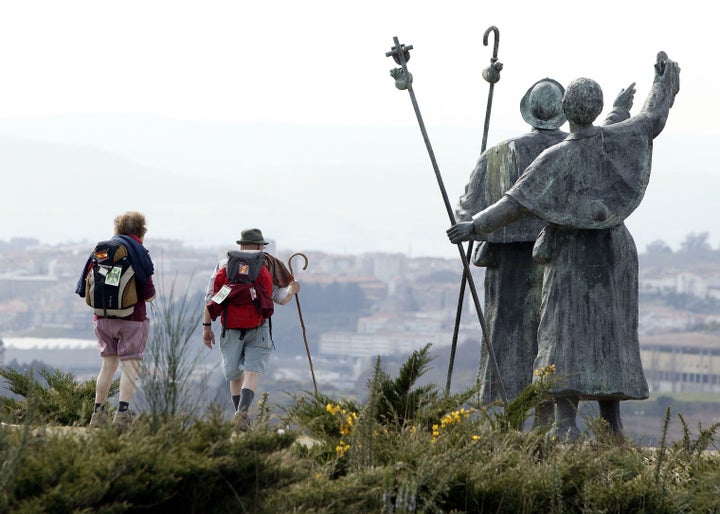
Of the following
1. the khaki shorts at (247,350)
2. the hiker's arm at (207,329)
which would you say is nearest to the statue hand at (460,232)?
the khaki shorts at (247,350)

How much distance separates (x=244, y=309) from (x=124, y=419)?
6.60ft

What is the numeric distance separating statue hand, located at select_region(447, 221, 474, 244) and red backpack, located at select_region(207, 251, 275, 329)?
1.55m

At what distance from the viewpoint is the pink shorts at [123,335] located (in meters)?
10.1

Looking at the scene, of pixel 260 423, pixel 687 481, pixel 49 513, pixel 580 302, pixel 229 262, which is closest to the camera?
pixel 49 513

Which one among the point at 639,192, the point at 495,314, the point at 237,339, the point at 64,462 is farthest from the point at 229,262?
the point at 64,462

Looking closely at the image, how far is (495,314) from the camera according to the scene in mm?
11031

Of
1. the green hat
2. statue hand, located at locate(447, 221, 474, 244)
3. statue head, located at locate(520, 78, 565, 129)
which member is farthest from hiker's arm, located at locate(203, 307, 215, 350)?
statue head, located at locate(520, 78, 565, 129)

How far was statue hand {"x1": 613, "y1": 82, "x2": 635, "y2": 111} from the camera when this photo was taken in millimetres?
10609

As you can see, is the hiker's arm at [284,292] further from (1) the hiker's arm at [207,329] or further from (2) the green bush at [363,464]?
(2) the green bush at [363,464]

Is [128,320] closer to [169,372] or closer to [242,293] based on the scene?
[242,293]

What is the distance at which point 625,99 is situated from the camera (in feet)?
34.9

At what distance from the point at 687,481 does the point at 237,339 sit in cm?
333

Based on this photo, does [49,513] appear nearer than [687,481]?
Yes

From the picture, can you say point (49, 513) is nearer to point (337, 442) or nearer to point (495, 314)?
point (337, 442)
